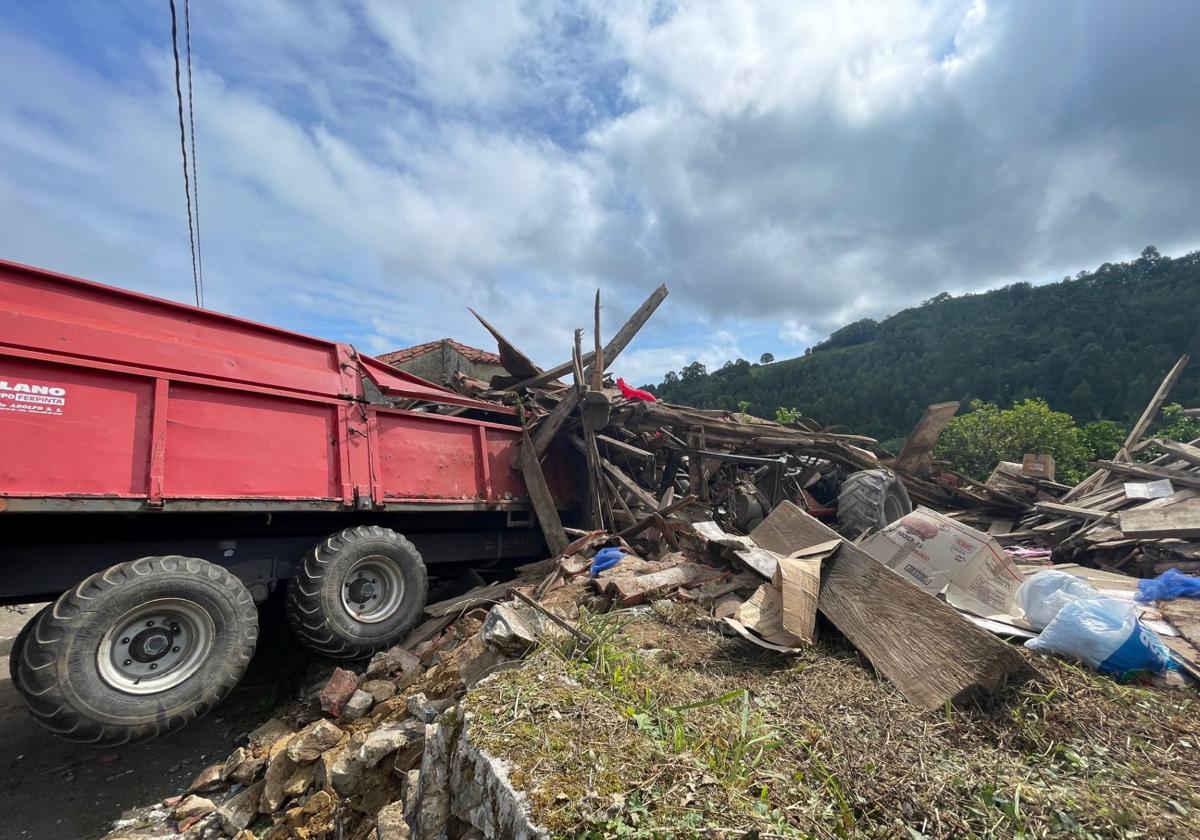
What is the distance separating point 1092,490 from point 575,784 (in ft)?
26.7

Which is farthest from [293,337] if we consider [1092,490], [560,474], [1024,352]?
[1024,352]

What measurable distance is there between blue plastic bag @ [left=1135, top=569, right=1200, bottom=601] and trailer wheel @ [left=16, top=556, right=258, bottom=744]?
565 cm

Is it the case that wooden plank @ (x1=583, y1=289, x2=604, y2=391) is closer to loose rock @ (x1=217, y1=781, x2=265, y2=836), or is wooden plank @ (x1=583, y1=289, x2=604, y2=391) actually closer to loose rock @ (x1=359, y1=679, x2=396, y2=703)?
loose rock @ (x1=359, y1=679, x2=396, y2=703)

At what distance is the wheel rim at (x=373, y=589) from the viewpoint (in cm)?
438

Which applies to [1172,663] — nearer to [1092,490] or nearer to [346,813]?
[346,813]

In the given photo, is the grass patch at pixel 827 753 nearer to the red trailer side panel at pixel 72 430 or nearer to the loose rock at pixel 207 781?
the loose rock at pixel 207 781

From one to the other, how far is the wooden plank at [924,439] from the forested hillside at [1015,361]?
49.0 ft

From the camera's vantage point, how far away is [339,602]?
4.22 meters

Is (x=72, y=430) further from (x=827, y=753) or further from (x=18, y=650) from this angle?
(x=827, y=753)

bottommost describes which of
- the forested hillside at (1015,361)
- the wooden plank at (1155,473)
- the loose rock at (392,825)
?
the loose rock at (392,825)

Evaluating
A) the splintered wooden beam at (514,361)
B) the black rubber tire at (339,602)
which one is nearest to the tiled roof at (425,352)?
the splintered wooden beam at (514,361)

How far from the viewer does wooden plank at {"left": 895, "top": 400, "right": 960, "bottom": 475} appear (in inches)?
272

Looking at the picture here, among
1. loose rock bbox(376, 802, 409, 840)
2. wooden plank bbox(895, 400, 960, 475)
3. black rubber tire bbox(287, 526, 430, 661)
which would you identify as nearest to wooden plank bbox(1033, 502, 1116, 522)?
wooden plank bbox(895, 400, 960, 475)

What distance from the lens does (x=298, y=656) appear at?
4742 millimetres
